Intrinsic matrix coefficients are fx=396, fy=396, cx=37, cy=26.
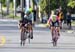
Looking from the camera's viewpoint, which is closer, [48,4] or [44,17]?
[48,4]

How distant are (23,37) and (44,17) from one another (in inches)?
1021

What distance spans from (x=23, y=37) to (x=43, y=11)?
2176 centimetres

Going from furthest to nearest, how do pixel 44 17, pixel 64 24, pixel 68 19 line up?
pixel 44 17 < pixel 64 24 < pixel 68 19

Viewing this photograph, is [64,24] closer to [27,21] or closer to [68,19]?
[68,19]

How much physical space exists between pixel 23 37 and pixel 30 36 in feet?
4.61

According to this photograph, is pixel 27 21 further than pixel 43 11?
No

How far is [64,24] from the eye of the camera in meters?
35.9

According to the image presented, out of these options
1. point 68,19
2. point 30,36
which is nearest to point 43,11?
point 68,19

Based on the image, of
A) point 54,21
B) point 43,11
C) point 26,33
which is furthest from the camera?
point 43,11

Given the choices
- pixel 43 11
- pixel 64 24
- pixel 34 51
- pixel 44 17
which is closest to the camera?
pixel 34 51

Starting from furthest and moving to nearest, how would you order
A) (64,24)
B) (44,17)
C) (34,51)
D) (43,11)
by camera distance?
(44,17) < (43,11) < (64,24) < (34,51)

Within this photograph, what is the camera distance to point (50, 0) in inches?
1481

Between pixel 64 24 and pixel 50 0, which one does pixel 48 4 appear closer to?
pixel 50 0

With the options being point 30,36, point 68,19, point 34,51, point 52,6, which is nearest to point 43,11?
point 52,6
